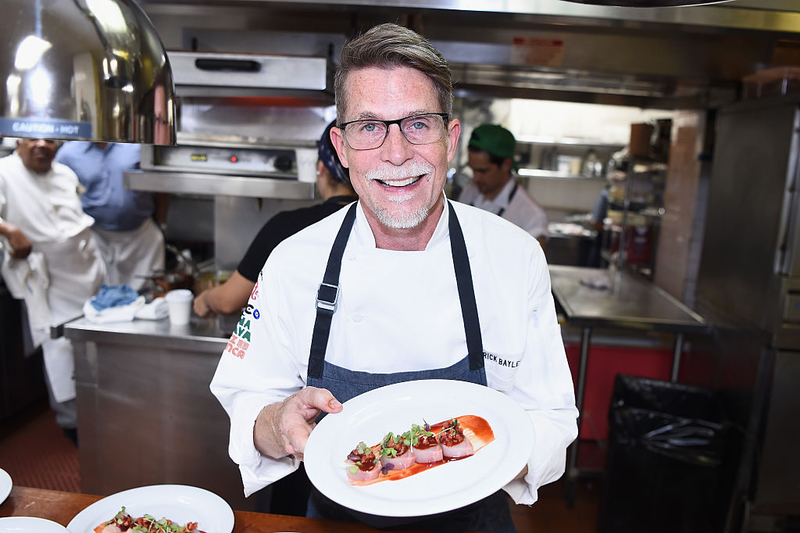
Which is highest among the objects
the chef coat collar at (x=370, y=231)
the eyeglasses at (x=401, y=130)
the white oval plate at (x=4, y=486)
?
the eyeglasses at (x=401, y=130)

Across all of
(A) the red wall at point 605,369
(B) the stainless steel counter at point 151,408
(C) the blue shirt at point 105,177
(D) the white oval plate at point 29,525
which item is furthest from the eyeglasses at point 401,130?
(C) the blue shirt at point 105,177

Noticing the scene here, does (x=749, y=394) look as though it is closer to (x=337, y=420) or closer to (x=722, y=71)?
(x=722, y=71)

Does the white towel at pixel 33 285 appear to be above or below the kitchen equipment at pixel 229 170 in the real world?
below

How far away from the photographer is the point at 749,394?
2.89 m

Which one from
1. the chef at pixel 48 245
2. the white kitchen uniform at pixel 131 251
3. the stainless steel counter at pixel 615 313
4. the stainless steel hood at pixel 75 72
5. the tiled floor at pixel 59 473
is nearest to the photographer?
the stainless steel hood at pixel 75 72

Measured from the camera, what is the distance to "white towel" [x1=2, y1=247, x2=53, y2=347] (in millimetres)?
3569

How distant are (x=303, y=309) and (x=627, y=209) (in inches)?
160

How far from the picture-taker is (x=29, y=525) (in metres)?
1.25

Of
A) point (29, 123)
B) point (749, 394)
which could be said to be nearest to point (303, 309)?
point (29, 123)

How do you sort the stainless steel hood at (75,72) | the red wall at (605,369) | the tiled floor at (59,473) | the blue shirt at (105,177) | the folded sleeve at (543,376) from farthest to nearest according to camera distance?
the blue shirt at (105,177) < the red wall at (605,369) < the tiled floor at (59,473) < the folded sleeve at (543,376) < the stainless steel hood at (75,72)

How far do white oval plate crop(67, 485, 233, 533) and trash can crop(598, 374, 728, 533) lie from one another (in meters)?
2.00

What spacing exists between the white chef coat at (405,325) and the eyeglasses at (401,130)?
254mm

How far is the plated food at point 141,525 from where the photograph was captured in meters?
1.26

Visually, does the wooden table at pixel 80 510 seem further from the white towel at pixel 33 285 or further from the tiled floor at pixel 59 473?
the white towel at pixel 33 285
